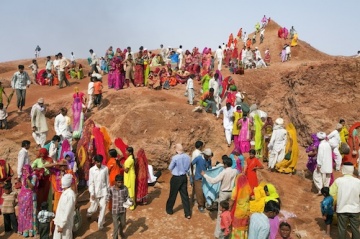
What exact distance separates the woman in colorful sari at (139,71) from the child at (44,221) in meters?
9.00

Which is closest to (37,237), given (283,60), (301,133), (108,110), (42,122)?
(42,122)

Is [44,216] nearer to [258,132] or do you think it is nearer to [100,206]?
[100,206]

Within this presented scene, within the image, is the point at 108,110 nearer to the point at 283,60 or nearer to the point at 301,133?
the point at 301,133

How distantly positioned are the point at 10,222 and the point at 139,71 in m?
8.78

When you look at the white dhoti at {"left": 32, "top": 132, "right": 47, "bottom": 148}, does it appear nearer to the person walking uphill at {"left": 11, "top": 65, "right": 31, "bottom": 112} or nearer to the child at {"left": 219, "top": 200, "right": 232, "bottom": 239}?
the person walking uphill at {"left": 11, "top": 65, "right": 31, "bottom": 112}

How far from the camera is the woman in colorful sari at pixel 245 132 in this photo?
35.0ft

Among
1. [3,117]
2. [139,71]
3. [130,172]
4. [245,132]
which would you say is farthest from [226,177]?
[139,71]

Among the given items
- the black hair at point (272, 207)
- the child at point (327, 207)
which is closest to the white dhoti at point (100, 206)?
the black hair at point (272, 207)

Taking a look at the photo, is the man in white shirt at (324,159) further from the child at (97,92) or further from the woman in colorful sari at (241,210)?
the child at (97,92)

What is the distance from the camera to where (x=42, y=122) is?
34.1ft

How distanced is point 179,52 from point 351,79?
9576mm

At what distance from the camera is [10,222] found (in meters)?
7.31

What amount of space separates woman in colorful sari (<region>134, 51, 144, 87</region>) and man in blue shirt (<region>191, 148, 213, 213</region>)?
25.6 ft

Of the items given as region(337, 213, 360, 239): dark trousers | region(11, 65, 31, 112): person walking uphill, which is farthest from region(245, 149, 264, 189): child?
region(11, 65, 31, 112): person walking uphill
